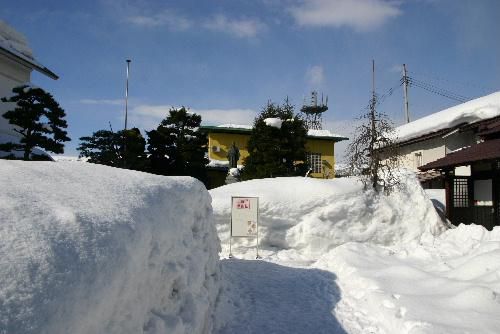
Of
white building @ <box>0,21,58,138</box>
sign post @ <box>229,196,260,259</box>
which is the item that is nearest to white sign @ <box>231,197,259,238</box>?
sign post @ <box>229,196,260,259</box>

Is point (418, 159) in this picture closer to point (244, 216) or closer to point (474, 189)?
point (474, 189)

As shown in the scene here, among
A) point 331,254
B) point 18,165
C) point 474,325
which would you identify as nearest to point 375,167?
point 331,254

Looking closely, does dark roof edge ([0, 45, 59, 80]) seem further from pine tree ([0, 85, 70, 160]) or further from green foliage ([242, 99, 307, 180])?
green foliage ([242, 99, 307, 180])

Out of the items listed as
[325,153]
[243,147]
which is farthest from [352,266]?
[325,153]

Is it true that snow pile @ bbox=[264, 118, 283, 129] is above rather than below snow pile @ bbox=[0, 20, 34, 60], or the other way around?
below

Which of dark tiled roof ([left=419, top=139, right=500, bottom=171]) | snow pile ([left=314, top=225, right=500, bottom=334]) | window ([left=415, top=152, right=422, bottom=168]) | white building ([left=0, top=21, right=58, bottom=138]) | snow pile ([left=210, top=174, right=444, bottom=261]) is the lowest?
snow pile ([left=314, top=225, right=500, bottom=334])

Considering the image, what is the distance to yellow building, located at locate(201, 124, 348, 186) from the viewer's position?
26.3 meters

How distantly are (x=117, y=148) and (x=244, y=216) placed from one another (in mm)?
14911

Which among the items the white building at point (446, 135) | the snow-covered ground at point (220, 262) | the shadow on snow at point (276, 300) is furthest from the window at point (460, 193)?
the shadow on snow at point (276, 300)

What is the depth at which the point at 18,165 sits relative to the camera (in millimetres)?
4258

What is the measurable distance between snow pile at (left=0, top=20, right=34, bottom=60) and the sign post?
13.6 meters

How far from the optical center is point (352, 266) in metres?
8.59

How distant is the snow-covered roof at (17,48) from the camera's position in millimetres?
16641

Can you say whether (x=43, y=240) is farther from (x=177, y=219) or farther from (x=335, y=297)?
(x=335, y=297)
